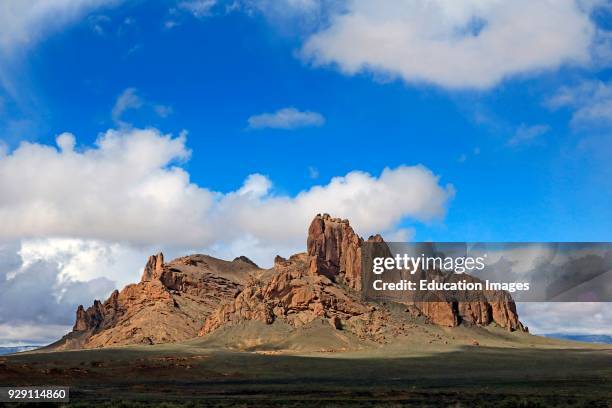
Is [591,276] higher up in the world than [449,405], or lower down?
higher up

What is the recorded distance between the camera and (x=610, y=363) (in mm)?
134125

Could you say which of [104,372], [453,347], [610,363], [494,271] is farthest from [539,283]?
[104,372]

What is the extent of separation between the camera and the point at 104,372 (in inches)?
4353

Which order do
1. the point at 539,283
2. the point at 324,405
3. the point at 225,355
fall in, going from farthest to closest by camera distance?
the point at 225,355
the point at 539,283
the point at 324,405

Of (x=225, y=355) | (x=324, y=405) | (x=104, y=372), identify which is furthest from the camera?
(x=225, y=355)

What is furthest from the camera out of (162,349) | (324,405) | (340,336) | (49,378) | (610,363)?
(340,336)

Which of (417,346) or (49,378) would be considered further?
(417,346)

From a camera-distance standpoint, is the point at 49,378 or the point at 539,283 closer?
the point at 49,378

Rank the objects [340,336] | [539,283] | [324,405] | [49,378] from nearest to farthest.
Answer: [324,405]
[49,378]
[539,283]
[340,336]

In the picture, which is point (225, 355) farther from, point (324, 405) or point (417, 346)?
point (324, 405)

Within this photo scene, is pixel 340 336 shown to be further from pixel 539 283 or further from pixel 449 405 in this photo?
pixel 449 405

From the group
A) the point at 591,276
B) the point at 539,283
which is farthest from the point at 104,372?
the point at 591,276

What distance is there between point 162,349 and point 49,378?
3505 inches

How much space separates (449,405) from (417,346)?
145 metres
